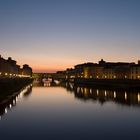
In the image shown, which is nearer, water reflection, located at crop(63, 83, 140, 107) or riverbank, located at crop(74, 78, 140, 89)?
water reflection, located at crop(63, 83, 140, 107)

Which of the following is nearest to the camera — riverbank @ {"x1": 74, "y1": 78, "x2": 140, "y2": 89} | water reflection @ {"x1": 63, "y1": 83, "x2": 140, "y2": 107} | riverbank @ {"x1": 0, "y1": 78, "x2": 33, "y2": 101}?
water reflection @ {"x1": 63, "y1": 83, "x2": 140, "y2": 107}

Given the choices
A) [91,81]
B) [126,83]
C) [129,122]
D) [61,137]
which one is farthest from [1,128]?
[91,81]

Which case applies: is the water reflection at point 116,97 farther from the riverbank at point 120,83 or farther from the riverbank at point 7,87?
the riverbank at point 7,87

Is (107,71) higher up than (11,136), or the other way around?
(107,71)

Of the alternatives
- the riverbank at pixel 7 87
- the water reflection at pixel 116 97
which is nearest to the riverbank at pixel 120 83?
the water reflection at pixel 116 97

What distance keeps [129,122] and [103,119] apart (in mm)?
4081

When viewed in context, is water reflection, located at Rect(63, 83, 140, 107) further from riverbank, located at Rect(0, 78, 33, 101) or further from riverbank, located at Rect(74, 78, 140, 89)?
riverbank, located at Rect(0, 78, 33, 101)

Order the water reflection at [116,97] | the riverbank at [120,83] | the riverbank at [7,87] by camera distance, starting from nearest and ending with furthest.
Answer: the water reflection at [116,97] → the riverbank at [7,87] → the riverbank at [120,83]

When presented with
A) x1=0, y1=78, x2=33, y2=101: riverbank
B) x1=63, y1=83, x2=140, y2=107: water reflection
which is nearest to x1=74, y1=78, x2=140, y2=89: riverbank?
x1=63, y1=83, x2=140, y2=107: water reflection

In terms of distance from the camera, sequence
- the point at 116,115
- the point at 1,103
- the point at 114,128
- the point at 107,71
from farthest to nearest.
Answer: the point at 107,71
the point at 1,103
the point at 116,115
the point at 114,128

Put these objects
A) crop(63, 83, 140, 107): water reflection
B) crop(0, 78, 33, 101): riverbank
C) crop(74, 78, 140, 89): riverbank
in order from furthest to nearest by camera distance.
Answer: crop(74, 78, 140, 89): riverbank
crop(0, 78, 33, 101): riverbank
crop(63, 83, 140, 107): water reflection

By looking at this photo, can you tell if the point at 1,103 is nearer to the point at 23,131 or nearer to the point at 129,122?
the point at 23,131

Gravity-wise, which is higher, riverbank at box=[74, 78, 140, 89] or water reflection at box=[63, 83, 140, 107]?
riverbank at box=[74, 78, 140, 89]

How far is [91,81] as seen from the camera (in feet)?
486
